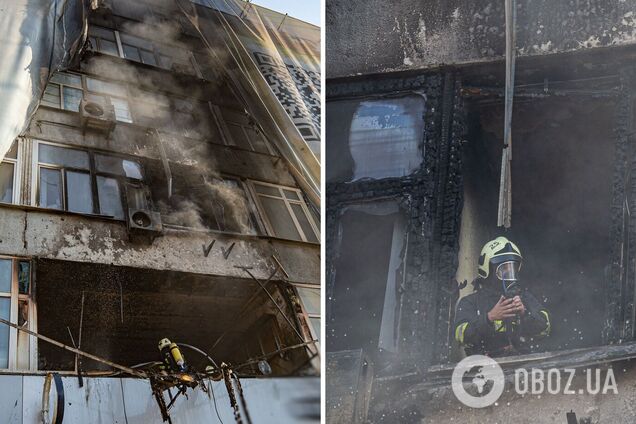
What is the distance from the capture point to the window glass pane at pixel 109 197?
3.25 meters

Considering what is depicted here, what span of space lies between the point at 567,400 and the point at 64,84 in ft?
7.87

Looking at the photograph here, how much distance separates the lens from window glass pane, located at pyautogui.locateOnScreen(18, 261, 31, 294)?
3.00 m

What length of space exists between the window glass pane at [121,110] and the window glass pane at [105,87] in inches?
1.3

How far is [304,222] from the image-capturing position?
362 cm

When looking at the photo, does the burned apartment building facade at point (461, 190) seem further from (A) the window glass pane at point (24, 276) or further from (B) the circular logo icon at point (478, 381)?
(A) the window glass pane at point (24, 276)

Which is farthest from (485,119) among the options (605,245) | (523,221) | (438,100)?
(605,245)

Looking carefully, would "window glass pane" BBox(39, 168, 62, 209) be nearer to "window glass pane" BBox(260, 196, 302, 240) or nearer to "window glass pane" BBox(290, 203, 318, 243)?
"window glass pane" BBox(260, 196, 302, 240)

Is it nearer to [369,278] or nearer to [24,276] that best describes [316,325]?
[369,278]

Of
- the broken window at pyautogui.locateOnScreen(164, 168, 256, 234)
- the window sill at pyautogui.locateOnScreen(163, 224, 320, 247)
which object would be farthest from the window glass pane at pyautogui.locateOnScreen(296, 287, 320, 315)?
the broken window at pyautogui.locateOnScreen(164, 168, 256, 234)

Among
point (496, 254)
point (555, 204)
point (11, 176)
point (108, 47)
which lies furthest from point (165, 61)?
point (555, 204)

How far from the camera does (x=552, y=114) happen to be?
3529 millimetres

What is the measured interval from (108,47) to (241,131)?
683 mm

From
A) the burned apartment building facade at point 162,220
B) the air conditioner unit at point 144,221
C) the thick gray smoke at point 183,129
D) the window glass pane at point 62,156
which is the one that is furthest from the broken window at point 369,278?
the window glass pane at point 62,156

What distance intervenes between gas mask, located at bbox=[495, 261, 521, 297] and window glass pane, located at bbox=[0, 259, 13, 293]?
1.92 metres
